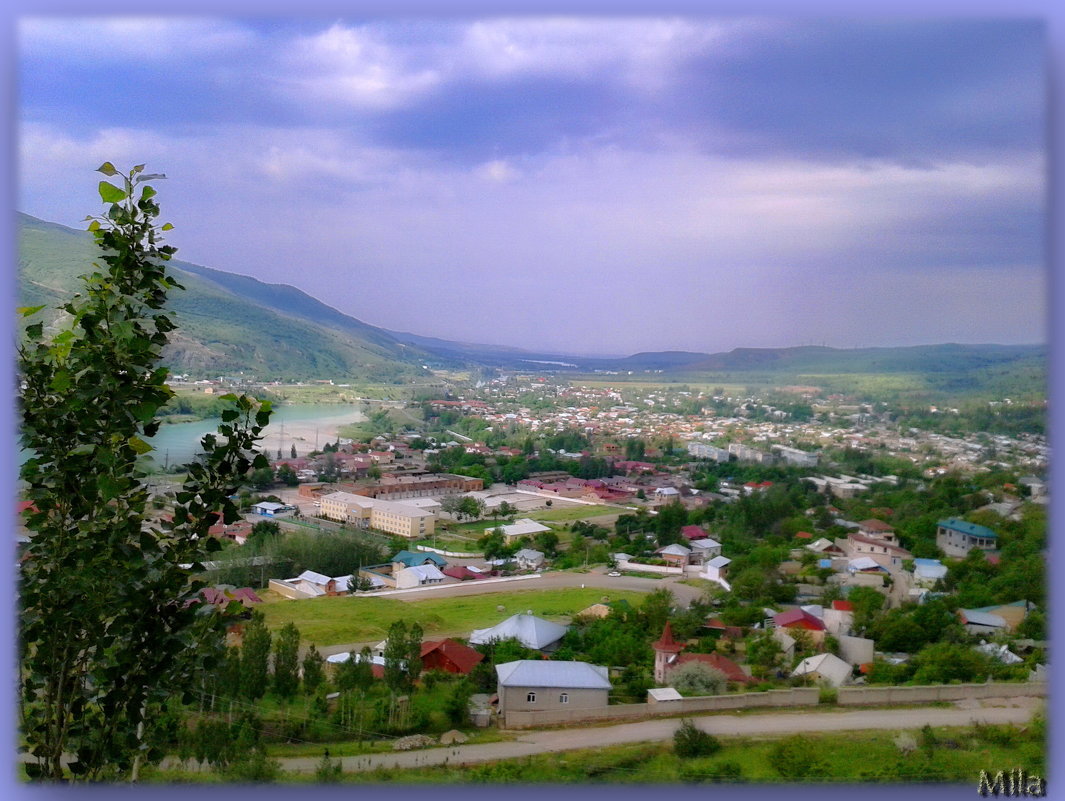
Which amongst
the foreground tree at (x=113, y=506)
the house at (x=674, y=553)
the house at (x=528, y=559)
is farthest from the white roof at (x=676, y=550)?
the foreground tree at (x=113, y=506)

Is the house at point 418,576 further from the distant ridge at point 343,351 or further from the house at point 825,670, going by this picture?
the house at point 825,670

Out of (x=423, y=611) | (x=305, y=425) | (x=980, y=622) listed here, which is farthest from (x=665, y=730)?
(x=305, y=425)

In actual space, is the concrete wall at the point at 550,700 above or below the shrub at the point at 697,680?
below

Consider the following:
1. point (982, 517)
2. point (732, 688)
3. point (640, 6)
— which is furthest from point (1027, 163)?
point (732, 688)

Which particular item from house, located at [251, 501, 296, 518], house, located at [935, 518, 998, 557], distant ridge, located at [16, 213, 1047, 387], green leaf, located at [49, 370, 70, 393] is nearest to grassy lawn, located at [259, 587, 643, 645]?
house, located at [251, 501, 296, 518]

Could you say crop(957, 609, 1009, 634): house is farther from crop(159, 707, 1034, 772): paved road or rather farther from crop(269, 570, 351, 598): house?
crop(269, 570, 351, 598): house

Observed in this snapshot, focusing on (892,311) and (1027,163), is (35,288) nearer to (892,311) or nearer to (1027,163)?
(892,311)
